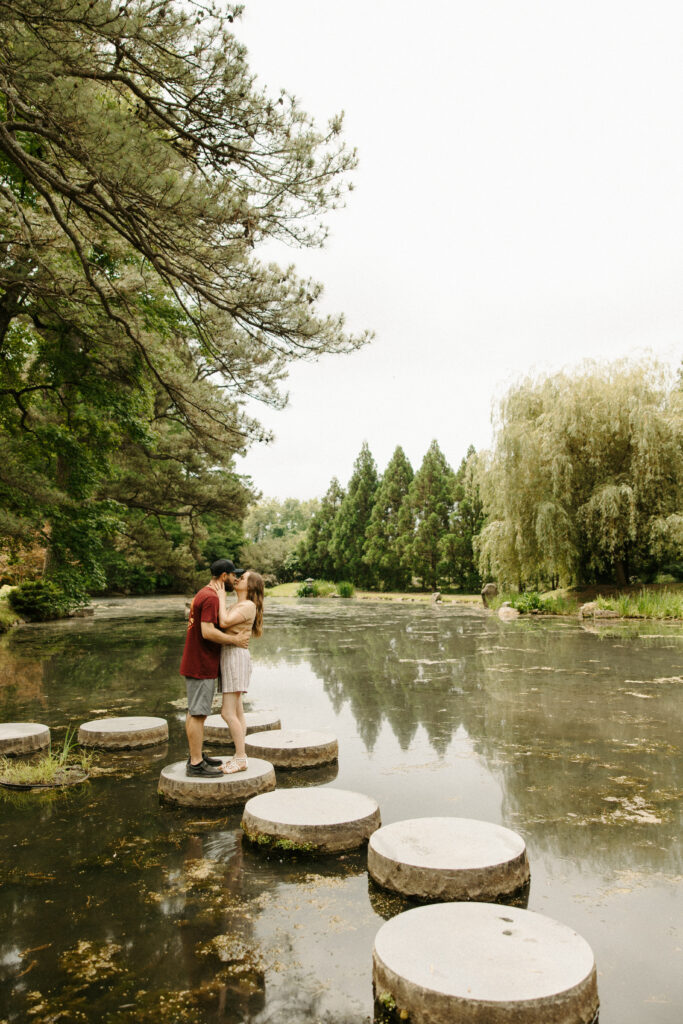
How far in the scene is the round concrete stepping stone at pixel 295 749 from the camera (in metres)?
5.68

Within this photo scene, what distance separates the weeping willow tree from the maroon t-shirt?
1759cm

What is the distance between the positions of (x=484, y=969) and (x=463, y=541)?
36459mm

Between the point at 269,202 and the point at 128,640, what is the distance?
11281 mm

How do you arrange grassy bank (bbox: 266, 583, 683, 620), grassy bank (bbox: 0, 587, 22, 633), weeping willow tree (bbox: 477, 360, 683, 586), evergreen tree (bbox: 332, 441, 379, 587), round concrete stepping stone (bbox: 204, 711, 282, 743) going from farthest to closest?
evergreen tree (bbox: 332, 441, 379, 587)
weeping willow tree (bbox: 477, 360, 683, 586)
grassy bank (bbox: 266, 583, 683, 620)
grassy bank (bbox: 0, 587, 22, 633)
round concrete stepping stone (bbox: 204, 711, 282, 743)

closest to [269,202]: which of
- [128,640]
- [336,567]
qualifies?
[128,640]

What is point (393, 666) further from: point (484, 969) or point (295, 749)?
point (484, 969)

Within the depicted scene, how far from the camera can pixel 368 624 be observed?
20656 millimetres

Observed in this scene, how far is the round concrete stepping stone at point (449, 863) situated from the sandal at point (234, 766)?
1509 millimetres

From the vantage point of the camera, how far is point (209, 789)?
15.3 ft

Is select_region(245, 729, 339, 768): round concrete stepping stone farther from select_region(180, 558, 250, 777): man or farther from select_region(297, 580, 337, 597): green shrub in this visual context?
select_region(297, 580, 337, 597): green shrub

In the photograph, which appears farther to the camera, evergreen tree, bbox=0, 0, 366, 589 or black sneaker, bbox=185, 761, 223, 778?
evergreen tree, bbox=0, 0, 366, 589

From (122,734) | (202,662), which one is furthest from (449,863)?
(122,734)

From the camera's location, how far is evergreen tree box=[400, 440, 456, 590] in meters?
39.8

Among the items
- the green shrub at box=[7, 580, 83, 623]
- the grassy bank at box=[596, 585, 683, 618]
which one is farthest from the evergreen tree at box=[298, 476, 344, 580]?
the grassy bank at box=[596, 585, 683, 618]
